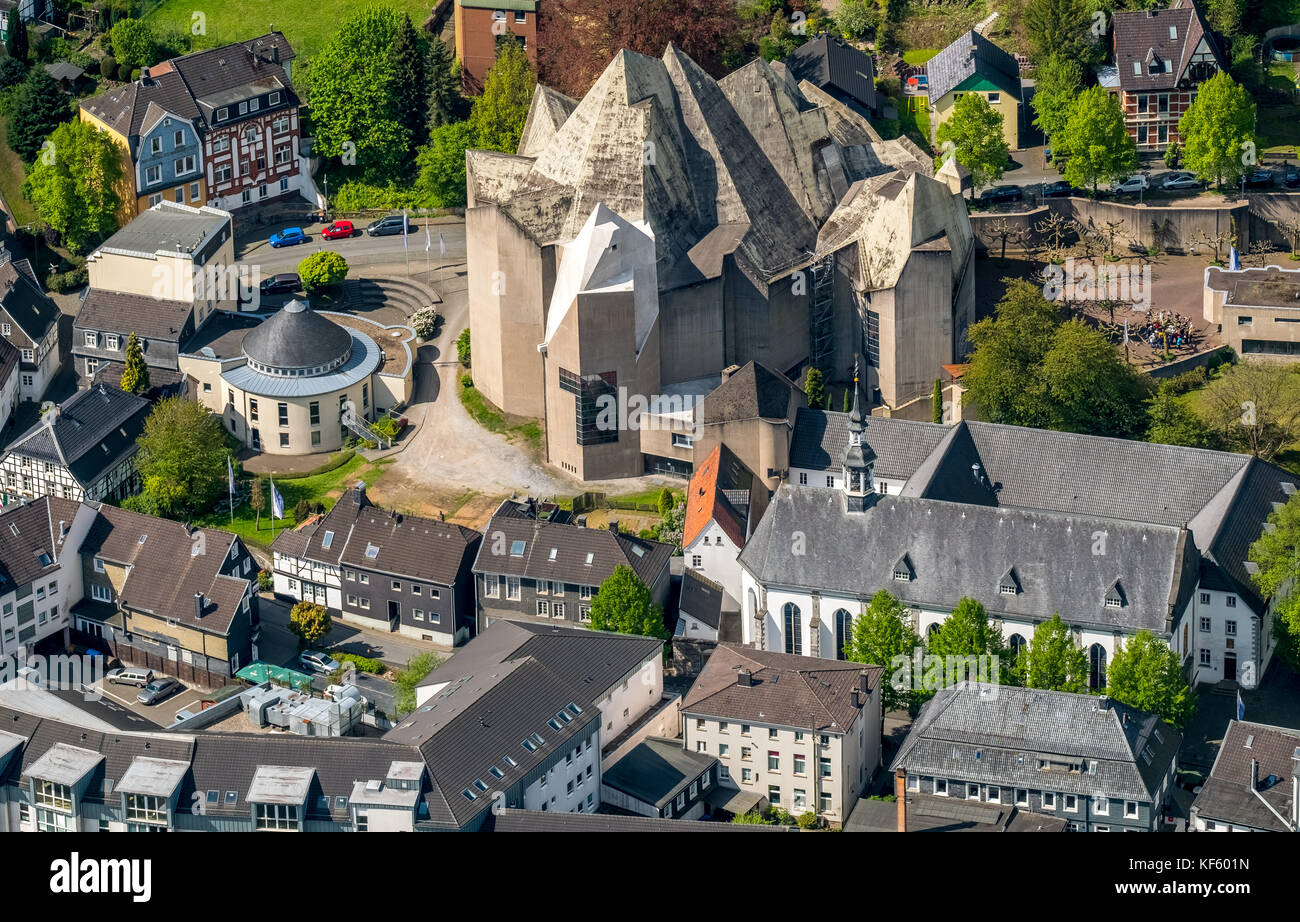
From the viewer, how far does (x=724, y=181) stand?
120125 mm

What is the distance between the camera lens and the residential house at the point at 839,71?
454 feet

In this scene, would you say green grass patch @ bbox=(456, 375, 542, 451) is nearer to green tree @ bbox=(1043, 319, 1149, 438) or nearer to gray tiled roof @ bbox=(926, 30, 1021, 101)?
green tree @ bbox=(1043, 319, 1149, 438)

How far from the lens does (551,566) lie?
103062mm

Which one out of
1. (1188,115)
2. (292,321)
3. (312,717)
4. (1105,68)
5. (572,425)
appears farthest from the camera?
(1105,68)

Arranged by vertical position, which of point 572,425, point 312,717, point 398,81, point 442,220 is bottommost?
point 312,717

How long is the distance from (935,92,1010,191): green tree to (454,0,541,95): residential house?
30.1m

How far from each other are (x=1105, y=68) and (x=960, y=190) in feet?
72.0

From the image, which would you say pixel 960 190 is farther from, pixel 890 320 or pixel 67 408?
pixel 67 408

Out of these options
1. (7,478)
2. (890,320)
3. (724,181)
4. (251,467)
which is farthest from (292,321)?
(890,320)

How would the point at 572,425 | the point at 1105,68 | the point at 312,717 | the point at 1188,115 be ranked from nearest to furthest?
the point at 312,717, the point at 572,425, the point at 1188,115, the point at 1105,68

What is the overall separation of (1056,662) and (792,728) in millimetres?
11992

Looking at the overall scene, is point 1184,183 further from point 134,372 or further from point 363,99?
point 134,372

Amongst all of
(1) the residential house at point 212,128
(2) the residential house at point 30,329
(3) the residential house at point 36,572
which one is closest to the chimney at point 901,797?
Answer: (3) the residential house at point 36,572

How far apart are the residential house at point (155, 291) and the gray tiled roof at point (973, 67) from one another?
154 ft
